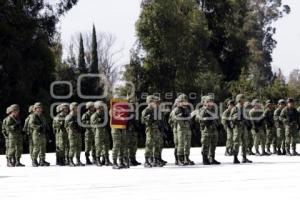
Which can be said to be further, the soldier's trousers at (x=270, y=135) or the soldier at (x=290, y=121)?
the soldier's trousers at (x=270, y=135)

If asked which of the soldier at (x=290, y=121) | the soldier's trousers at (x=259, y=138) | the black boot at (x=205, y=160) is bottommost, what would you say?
the black boot at (x=205, y=160)

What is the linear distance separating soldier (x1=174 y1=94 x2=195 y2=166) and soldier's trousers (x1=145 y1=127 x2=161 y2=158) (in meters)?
0.60

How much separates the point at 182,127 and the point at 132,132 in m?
1.33

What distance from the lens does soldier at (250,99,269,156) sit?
73.7ft

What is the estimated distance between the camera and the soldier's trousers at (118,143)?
16984 millimetres

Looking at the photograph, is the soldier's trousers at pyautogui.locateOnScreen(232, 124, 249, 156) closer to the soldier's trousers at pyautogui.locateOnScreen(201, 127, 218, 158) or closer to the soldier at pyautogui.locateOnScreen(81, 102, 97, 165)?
the soldier's trousers at pyautogui.locateOnScreen(201, 127, 218, 158)

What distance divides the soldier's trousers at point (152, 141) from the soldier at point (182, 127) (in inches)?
23.7

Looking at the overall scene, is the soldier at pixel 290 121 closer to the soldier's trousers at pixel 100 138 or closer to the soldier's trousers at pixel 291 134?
the soldier's trousers at pixel 291 134

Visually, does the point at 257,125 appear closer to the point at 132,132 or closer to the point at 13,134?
the point at 132,132

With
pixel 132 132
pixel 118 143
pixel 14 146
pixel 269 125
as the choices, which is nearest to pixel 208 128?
pixel 132 132

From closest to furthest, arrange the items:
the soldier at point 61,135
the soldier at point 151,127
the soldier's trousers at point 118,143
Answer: the soldier's trousers at point 118,143
the soldier at point 151,127
the soldier at point 61,135

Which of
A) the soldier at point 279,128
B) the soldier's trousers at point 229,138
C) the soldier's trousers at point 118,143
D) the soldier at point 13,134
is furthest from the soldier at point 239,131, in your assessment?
the soldier at point 13,134

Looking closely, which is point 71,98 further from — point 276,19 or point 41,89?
point 276,19

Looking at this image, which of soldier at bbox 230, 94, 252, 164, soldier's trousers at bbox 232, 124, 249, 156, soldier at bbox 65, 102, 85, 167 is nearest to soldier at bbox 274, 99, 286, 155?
soldier at bbox 230, 94, 252, 164
